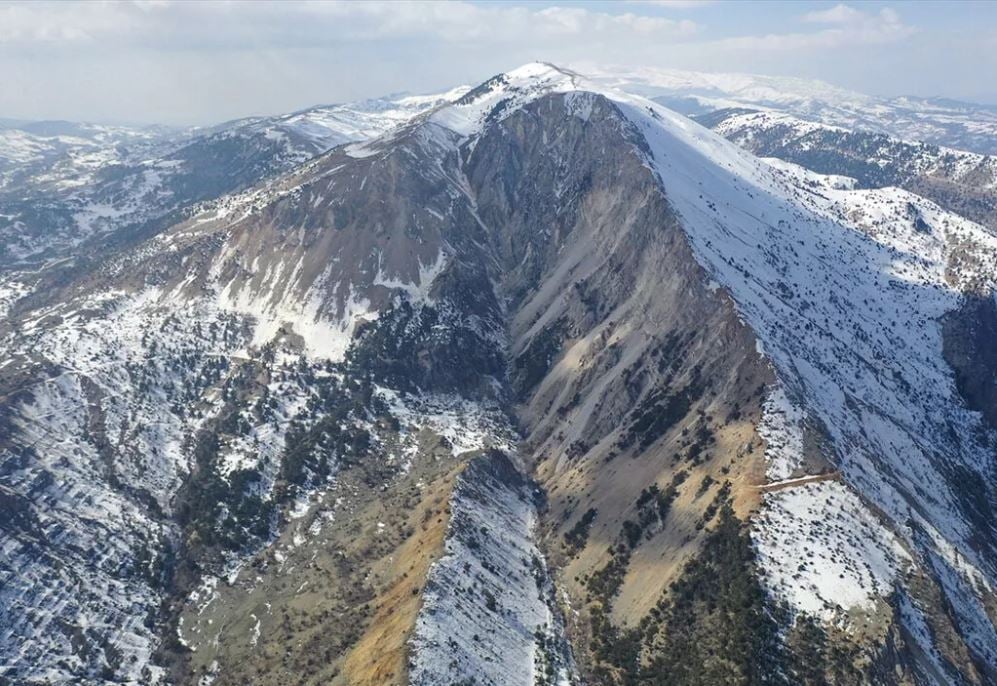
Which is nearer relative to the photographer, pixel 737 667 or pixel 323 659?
pixel 737 667

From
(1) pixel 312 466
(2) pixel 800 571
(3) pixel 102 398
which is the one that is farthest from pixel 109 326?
(2) pixel 800 571

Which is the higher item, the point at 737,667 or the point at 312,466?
the point at 737,667

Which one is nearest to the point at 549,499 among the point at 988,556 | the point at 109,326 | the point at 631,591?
the point at 631,591

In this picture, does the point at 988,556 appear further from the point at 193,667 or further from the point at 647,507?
the point at 193,667

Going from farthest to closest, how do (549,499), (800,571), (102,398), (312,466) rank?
(102,398)
(312,466)
(549,499)
(800,571)

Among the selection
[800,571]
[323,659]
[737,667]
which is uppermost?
[800,571]

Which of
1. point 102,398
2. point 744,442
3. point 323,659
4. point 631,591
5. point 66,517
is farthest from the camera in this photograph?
point 102,398
